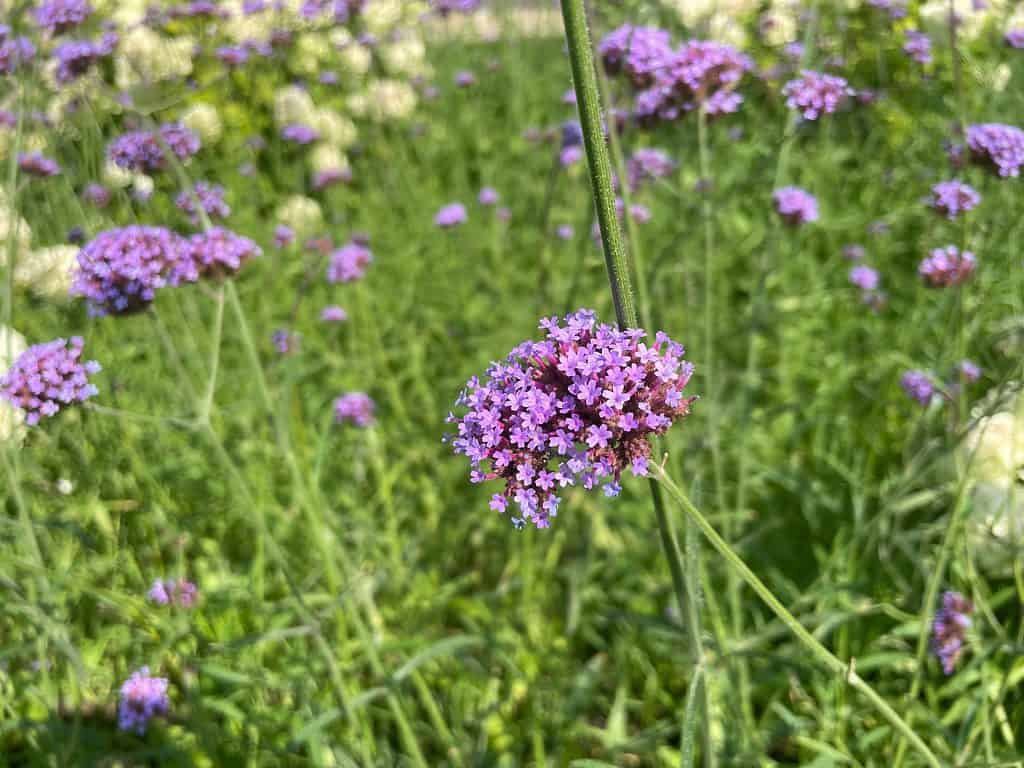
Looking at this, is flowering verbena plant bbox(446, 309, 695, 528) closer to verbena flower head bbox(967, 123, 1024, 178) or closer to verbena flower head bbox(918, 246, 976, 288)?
verbena flower head bbox(967, 123, 1024, 178)

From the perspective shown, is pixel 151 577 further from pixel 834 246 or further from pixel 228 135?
pixel 228 135

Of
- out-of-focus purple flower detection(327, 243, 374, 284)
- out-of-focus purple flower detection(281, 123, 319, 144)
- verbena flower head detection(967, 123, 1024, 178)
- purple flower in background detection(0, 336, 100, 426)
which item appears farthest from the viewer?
out-of-focus purple flower detection(281, 123, 319, 144)

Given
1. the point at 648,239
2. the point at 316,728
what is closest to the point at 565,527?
the point at 316,728

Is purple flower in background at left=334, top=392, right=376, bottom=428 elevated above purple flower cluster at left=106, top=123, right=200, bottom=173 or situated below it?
below

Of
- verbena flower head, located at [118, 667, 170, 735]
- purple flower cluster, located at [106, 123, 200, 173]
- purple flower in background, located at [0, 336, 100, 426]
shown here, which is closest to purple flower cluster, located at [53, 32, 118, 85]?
purple flower cluster, located at [106, 123, 200, 173]

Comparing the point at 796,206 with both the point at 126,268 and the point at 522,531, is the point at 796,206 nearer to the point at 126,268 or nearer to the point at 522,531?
the point at 522,531

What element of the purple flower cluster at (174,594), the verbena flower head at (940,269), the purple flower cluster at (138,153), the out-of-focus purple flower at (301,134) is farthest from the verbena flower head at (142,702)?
the out-of-focus purple flower at (301,134)
